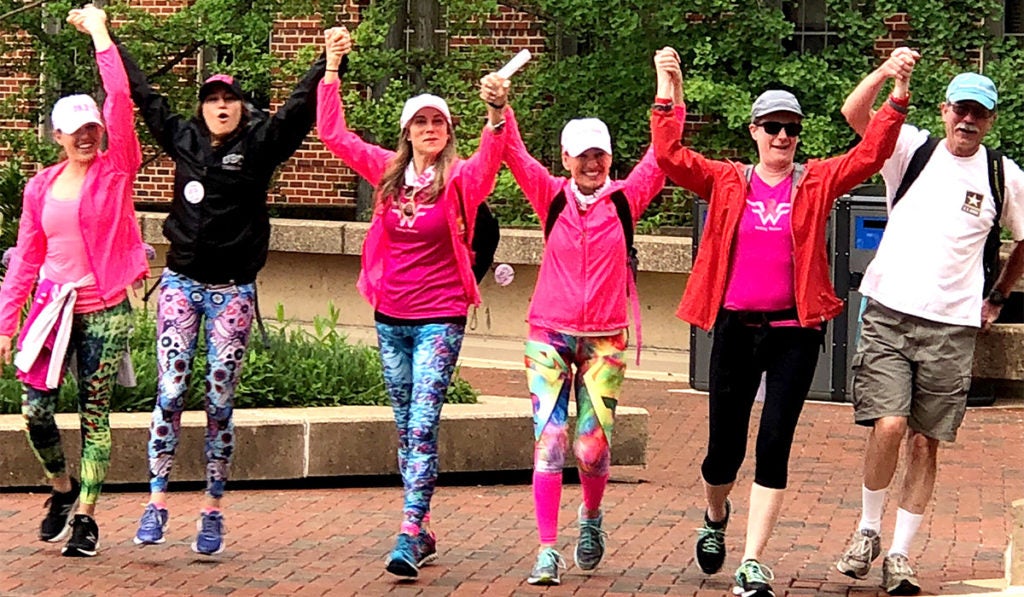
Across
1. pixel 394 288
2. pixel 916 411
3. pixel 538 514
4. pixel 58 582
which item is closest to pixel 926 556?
pixel 916 411

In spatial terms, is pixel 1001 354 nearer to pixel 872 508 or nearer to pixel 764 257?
pixel 872 508

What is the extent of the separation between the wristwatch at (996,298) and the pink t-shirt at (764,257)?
2.72 ft

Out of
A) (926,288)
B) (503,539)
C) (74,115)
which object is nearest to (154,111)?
(74,115)

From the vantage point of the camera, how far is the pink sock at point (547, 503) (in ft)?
26.0

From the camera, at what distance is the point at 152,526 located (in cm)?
821

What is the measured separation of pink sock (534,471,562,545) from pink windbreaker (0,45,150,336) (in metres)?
1.85

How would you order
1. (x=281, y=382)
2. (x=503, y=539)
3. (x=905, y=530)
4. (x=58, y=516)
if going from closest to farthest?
(x=905, y=530) < (x=58, y=516) < (x=503, y=539) < (x=281, y=382)

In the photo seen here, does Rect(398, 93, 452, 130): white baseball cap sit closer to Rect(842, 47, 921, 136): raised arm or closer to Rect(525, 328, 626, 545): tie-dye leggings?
Rect(525, 328, 626, 545): tie-dye leggings

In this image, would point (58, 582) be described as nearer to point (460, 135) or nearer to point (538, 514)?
point (538, 514)

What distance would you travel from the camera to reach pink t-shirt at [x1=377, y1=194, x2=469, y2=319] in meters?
8.00

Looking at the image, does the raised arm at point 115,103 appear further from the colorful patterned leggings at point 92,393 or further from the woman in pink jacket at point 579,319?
the woman in pink jacket at point 579,319

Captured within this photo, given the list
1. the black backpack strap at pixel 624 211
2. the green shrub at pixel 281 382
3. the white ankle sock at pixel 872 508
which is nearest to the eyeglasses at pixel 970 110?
the black backpack strap at pixel 624 211

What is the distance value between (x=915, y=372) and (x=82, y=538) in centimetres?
331

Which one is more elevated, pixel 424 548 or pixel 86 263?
pixel 86 263
